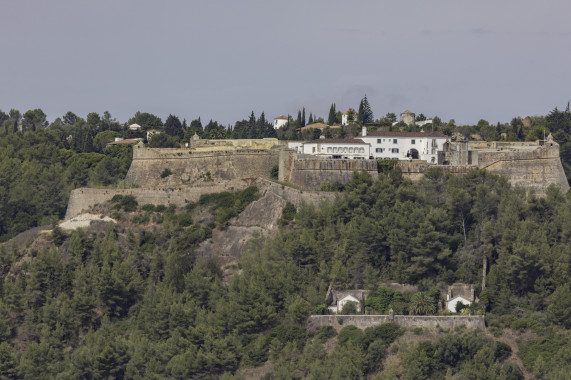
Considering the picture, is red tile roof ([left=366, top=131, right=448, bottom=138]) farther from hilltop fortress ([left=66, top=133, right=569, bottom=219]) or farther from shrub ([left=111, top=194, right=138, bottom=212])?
shrub ([left=111, top=194, right=138, bottom=212])

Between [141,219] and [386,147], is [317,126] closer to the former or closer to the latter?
[386,147]

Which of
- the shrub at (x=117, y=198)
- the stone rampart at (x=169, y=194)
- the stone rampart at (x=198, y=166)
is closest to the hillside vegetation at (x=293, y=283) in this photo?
the stone rampart at (x=169, y=194)

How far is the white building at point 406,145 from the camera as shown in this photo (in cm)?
7688

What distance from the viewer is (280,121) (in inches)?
4033

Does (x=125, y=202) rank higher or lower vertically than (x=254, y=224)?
higher

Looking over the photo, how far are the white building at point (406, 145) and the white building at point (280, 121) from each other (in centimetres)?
2417

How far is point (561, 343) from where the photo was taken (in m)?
57.4

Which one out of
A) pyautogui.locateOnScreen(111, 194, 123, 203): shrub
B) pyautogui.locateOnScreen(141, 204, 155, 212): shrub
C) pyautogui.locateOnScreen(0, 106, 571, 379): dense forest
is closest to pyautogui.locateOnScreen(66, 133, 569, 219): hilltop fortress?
pyautogui.locateOnScreen(111, 194, 123, 203): shrub

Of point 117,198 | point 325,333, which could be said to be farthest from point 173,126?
point 325,333

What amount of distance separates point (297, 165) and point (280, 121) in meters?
26.0

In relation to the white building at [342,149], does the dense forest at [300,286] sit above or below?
below

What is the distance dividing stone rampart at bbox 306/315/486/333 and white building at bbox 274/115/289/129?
4155cm

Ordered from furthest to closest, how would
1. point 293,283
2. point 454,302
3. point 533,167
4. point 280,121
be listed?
point 280,121 → point 533,167 → point 293,283 → point 454,302

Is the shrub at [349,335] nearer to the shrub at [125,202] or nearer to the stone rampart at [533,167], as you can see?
the stone rampart at [533,167]
